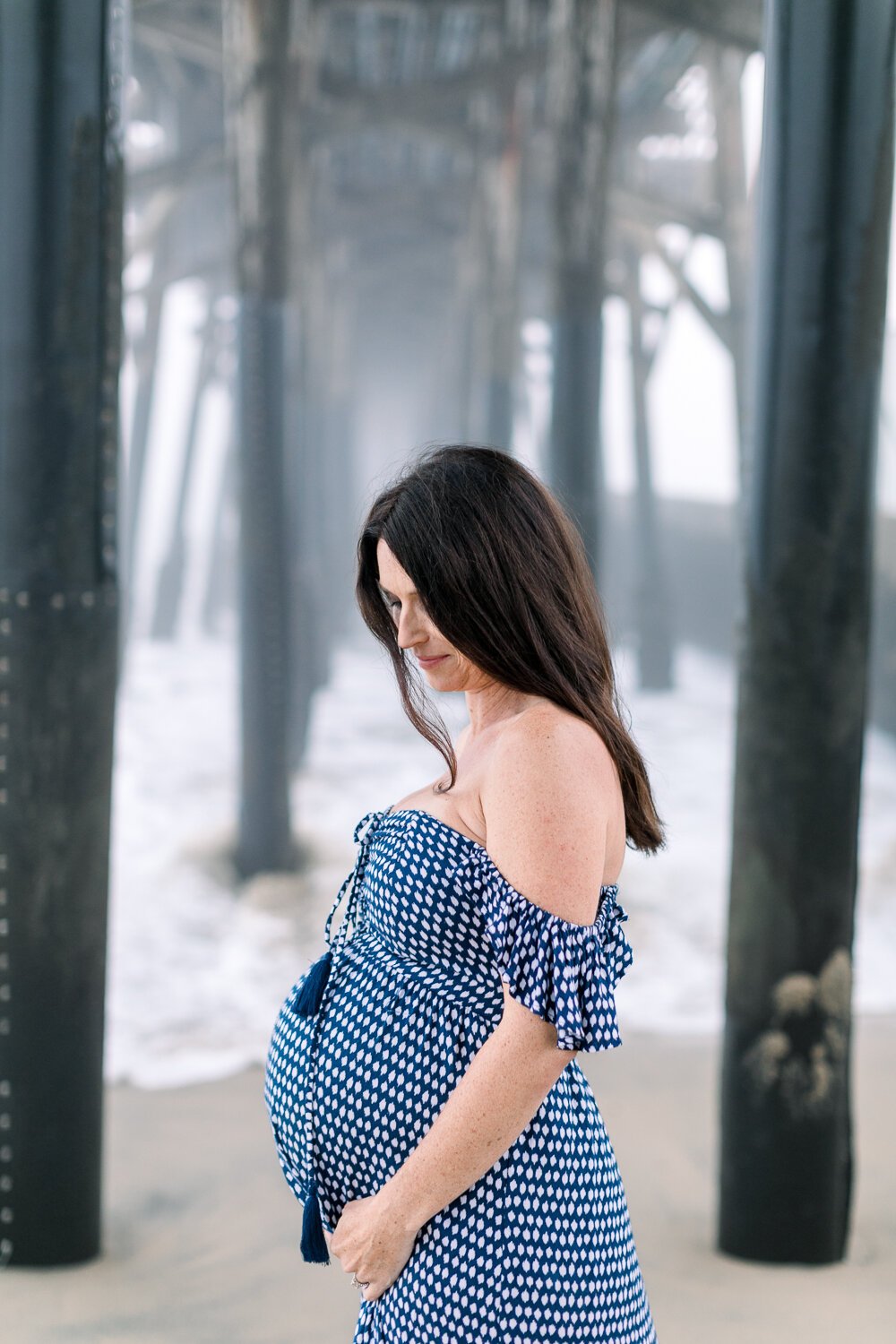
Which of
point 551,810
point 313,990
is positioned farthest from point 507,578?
point 313,990

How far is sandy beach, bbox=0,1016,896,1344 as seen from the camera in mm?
2428

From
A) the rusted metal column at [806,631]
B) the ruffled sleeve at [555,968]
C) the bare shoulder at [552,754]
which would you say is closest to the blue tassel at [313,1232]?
the ruffled sleeve at [555,968]

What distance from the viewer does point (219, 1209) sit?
2.97 metres

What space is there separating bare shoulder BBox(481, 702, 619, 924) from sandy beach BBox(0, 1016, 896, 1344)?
1.58 meters

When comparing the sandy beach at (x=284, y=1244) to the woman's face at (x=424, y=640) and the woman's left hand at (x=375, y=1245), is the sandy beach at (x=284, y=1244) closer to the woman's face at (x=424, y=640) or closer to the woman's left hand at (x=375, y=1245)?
the woman's left hand at (x=375, y=1245)

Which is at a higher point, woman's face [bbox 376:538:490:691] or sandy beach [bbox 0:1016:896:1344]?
woman's face [bbox 376:538:490:691]

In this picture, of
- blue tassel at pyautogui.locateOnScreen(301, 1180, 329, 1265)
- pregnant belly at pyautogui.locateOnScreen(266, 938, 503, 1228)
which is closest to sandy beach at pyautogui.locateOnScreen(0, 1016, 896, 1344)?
blue tassel at pyautogui.locateOnScreen(301, 1180, 329, 1265)

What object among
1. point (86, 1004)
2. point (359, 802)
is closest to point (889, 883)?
point (359, 802)

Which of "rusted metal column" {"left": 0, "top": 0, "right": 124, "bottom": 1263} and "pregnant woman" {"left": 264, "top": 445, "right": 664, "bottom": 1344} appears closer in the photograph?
"pregnant woman" {"left": 264, "top": 445, "right": 664, "bottom": 1344}

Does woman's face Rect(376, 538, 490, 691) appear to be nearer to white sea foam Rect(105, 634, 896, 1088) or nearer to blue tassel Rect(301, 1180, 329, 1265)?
white sea foam Rect(105, 634, 896, 1088)

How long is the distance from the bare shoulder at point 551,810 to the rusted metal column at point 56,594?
1441 millimetres

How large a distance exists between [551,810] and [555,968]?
134mm

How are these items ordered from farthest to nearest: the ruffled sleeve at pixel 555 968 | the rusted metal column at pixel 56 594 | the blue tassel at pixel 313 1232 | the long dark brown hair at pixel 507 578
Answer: the rusted metal column at pixel 56 594 < the blue tassel at pixel 313 1232 < the long dark brown hair at pixel 507 578 < the ruffled sleeve at pixel 555 968

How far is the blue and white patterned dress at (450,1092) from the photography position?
1.20m
